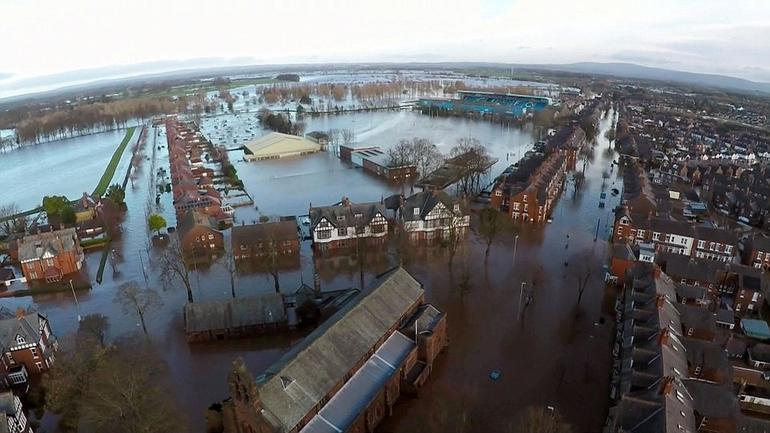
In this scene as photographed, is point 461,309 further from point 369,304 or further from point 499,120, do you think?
point 499,120

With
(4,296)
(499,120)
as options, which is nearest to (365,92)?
(499,120)

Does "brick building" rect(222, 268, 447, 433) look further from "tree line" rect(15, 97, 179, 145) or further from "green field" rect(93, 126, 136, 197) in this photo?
"tree line" rect(15, 97, 179, 145)

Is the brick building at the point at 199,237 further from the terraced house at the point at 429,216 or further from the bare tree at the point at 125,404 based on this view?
the bare tree at the point at 125,404

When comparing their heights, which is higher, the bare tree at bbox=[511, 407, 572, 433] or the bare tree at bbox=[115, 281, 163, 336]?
the bare tree at bbox=[511, 407, 572, 433]

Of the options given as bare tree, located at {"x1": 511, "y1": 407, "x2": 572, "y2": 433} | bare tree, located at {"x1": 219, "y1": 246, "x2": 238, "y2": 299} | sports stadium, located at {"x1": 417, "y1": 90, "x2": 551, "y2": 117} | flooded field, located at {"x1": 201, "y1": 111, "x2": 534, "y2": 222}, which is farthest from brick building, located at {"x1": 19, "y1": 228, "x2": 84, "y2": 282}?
sports stadium, located at {"x1": 417, "y1": 90, "x2": 551, "y2": 117}

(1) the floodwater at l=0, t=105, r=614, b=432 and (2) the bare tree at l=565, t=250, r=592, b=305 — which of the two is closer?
(1) the floodwater at l=0, t=105, r=614, b=432

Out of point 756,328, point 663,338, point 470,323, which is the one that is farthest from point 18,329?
point 756,328
